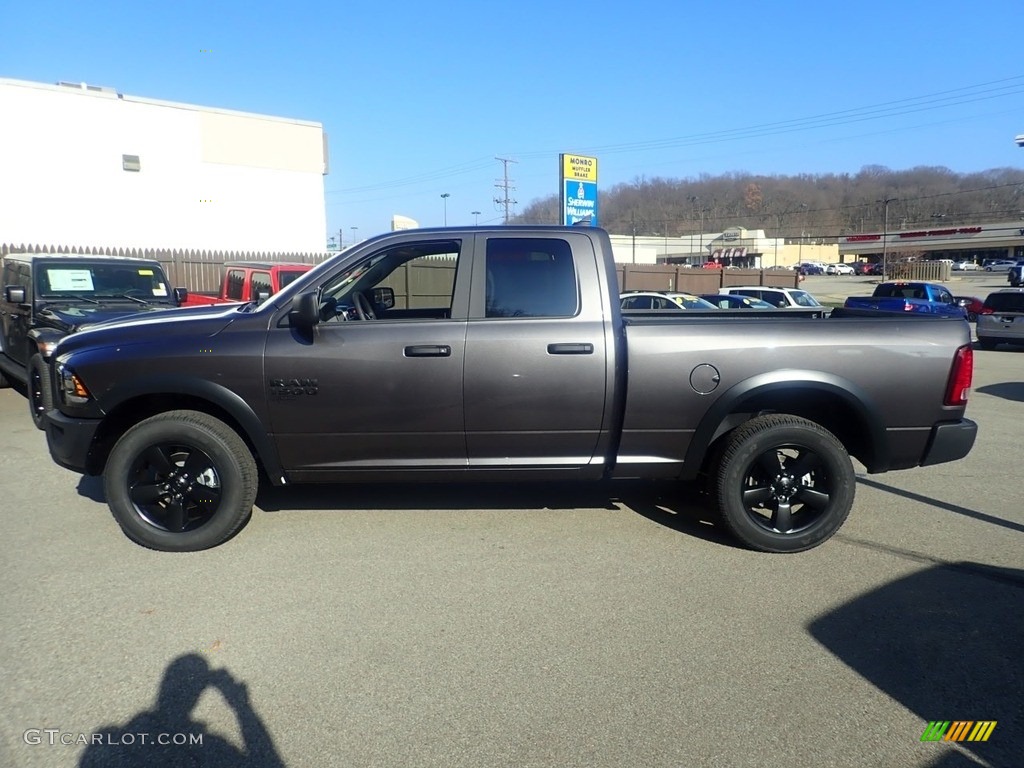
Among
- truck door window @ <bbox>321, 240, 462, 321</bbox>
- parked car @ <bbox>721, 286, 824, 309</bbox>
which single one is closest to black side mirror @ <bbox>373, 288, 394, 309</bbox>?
truck door window @ <bbox>321, 240, 462, 321</bbox>

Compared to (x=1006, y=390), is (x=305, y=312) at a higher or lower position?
higher

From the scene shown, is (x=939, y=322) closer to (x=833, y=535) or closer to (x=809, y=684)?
(x=833, y=535)

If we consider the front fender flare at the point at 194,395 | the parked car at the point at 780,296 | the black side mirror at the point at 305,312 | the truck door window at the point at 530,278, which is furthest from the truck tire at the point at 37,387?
the parked car at the point at 780,296

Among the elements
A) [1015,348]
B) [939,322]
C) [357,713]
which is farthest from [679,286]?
[357,713]

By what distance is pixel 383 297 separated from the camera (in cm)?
512

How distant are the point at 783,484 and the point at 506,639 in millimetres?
2105

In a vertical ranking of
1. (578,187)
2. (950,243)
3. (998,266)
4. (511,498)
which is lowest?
(511,498)

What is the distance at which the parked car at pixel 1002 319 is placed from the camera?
59.9 ft

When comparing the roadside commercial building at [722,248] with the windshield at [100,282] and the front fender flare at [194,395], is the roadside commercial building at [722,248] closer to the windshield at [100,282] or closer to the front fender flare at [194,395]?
the windshield at [100,282]

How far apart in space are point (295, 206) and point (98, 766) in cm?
3060

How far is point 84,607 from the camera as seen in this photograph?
3805 mm

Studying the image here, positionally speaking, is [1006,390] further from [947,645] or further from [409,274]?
[947,645]

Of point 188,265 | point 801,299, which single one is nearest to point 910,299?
point 801,299

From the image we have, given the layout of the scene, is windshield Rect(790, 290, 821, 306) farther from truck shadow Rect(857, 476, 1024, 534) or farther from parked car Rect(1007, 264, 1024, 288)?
parked car Rect(1007, 264, 1024, 288)
